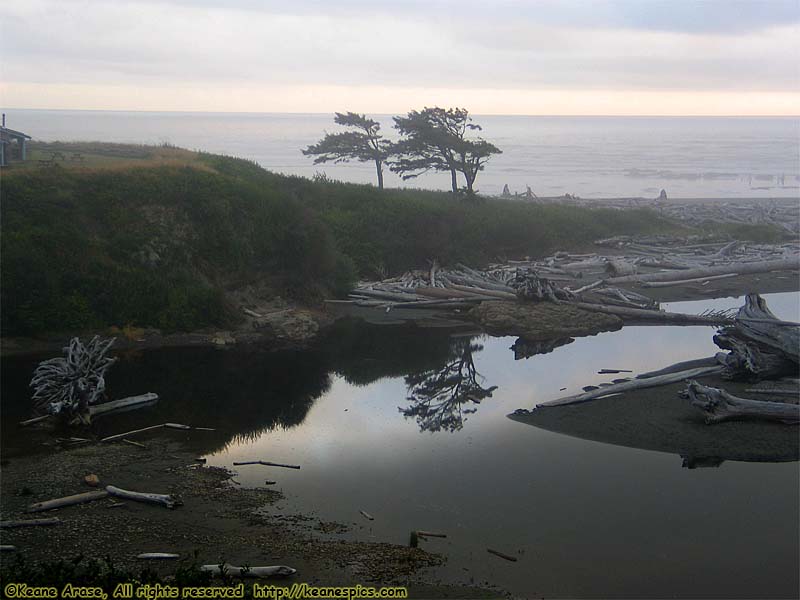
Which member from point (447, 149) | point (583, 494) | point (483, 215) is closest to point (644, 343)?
point (583, 494)

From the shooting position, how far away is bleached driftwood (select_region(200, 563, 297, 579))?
981 cm

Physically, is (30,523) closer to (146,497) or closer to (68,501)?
(68,501)

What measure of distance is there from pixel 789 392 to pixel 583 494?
641 centimetres

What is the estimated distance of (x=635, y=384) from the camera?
18641mm

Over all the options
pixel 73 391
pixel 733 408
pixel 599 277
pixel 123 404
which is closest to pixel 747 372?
pixel 733 408

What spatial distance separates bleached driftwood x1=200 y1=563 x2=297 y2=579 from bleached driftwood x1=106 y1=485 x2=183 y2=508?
8.56 feet

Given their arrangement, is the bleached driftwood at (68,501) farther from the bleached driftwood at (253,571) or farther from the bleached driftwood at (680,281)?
the bleached driftwood at (680,281)

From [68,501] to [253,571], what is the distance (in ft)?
12.8

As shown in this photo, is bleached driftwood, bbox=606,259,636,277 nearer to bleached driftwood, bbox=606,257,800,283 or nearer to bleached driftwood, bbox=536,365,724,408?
bleached driftwood, bbox=606,257,800,283

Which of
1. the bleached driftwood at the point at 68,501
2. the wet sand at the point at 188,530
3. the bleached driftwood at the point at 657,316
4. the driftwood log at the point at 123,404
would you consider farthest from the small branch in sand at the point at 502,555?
the bleached driftwood at the point at 657,316

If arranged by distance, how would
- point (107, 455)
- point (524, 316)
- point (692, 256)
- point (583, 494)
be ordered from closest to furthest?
point (583, 494)
point (107, 455)
point (524, 316)
point (692, 256)

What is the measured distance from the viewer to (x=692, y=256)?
37.8 m

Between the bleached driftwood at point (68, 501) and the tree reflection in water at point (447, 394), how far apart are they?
22.3 ft

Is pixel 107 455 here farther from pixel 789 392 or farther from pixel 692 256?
pixel 692 256
